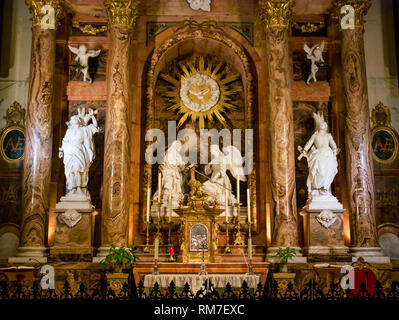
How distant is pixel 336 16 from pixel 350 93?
2.44 m

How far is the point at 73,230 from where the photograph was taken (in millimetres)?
13539

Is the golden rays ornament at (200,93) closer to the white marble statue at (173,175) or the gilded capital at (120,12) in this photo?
the white marble statue at (173,175)

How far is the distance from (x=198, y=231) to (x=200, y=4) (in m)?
7.04

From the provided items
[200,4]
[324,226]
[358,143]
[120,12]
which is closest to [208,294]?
[324,226]

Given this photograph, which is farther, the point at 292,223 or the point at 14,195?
the point at 14,195

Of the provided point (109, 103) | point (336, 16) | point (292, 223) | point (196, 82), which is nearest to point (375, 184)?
point (292, 223)

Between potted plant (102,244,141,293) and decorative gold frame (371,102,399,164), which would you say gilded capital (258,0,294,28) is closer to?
decorative gold frame (371,102,399,164)

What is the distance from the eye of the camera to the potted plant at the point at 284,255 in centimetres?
1235

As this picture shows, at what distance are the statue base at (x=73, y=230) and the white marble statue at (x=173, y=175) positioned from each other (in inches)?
84.3

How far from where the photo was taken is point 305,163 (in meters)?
15.2

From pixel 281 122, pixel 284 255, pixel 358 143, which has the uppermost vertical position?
pixel 281 122

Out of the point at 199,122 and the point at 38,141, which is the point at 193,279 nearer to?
the point at 38,141
